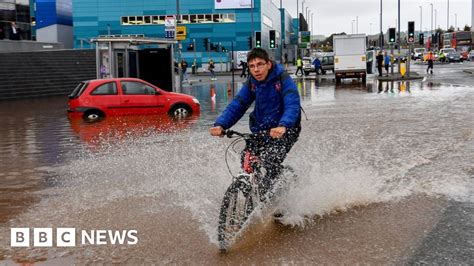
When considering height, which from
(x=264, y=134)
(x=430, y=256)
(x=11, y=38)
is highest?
(x=11, y=38)

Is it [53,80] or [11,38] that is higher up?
[11,38]

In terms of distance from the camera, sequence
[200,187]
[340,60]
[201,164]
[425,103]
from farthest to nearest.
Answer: [340,60]
[425,103]
[201,164]
[200,187]

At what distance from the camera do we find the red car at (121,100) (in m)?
17.3

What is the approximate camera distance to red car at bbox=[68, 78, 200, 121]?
56.7ft

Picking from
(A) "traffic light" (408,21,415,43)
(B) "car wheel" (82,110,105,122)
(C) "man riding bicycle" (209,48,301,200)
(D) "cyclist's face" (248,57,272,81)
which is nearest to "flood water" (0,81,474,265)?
(C) "man riding bicycle" (209,48,301,200)

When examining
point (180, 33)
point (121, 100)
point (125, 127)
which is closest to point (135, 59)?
point (180, 33)

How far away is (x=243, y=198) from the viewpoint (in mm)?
5238

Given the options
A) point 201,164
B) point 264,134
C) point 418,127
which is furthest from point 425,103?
point 264,134

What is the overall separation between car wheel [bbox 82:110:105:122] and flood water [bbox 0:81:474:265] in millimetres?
3294

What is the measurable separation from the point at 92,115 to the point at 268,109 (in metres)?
12.5

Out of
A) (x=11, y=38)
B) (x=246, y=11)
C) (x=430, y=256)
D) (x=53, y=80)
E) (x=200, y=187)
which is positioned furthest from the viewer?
(x=246, y=11)

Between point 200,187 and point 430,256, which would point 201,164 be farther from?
point 430,256

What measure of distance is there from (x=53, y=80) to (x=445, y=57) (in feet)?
187

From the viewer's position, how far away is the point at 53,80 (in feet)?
108
